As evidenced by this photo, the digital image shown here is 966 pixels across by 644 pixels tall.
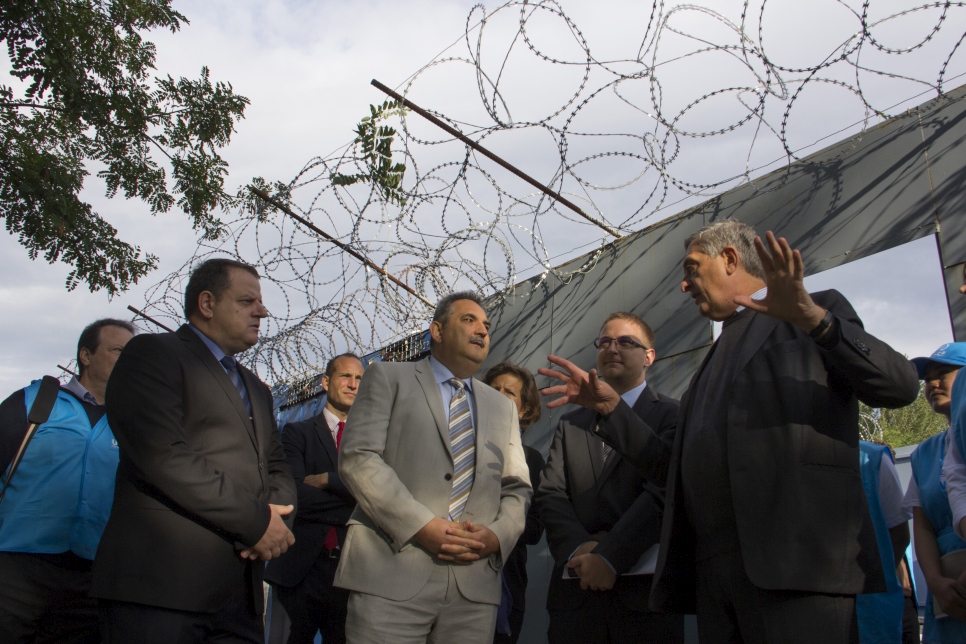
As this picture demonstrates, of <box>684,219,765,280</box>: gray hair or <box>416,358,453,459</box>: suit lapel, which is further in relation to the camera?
<box>416,358,453,459</box>: suit lapel

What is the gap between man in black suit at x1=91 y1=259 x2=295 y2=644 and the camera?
2.57 metres

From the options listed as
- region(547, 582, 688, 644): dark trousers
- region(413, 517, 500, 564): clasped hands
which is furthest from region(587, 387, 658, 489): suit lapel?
region(413, 517, 500, 564): clasped hands

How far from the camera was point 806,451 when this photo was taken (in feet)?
7.67

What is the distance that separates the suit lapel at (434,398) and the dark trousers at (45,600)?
1.58 metres

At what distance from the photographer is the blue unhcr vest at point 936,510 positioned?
3.15 m

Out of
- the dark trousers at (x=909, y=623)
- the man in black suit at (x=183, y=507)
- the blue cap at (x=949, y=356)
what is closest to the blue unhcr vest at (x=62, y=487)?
the man in black suit at (x=183, y=507)

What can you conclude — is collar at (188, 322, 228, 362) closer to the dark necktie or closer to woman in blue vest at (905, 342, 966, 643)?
the dark necktie

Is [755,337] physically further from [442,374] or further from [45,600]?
[45,600]

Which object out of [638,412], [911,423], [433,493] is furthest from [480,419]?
[911,423]

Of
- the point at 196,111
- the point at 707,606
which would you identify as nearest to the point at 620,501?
the point at 707,606

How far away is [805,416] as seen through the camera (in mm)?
2389

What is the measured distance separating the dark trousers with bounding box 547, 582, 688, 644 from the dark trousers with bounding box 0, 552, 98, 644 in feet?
6.57

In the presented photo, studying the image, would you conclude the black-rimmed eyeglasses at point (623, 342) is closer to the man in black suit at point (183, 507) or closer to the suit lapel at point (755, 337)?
the suit lapel at point (755, 337)

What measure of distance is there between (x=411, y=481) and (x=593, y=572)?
2.72 ft
